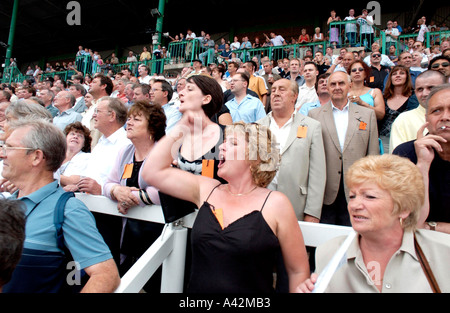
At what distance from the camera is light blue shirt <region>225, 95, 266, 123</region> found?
4.05 metres

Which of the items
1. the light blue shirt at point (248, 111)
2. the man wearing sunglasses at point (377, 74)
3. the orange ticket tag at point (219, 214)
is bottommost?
the orange ticket tag at point (219, 214)

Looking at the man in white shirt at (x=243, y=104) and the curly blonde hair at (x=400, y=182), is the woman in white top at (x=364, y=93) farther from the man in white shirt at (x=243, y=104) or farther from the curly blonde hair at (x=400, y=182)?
the curly blonde hair at (x=400, y=182)

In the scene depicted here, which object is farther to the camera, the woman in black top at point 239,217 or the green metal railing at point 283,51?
the green metal railing at point 283,51

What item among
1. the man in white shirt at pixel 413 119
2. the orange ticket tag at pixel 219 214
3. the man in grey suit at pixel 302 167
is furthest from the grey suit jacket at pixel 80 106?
the man in white shirt at pixel 413 119

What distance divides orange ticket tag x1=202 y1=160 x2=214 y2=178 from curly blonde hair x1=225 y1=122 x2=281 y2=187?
0.84ft

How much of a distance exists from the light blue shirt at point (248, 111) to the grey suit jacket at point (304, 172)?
1621mm

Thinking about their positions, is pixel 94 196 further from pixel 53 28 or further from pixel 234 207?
pixel 53 28

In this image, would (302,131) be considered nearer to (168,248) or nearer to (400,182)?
(400,182)

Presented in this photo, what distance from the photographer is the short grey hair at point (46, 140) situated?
1.62 m

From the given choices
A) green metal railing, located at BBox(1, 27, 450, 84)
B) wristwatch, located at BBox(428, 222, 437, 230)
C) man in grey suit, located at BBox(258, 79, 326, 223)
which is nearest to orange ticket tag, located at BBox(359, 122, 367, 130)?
man in grey suit, located at BBox(258, 79, 326, 223)

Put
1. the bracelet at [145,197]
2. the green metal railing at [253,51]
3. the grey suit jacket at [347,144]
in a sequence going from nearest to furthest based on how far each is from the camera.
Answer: the bracelet at [145,197] < the grey suit jacket at [347,144] < the green metal railing at [253,51]

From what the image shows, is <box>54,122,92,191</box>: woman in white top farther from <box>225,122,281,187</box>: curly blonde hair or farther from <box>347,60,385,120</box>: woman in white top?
<box>347,60,385,120</box>: woman in white top

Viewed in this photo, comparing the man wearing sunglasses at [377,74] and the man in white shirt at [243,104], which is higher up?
the man wearing sunglasses at [377,74]

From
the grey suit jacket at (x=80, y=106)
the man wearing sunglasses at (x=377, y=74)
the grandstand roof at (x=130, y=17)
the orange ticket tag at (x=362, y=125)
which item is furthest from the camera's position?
the grandstand roof at (x=130, y=17)
